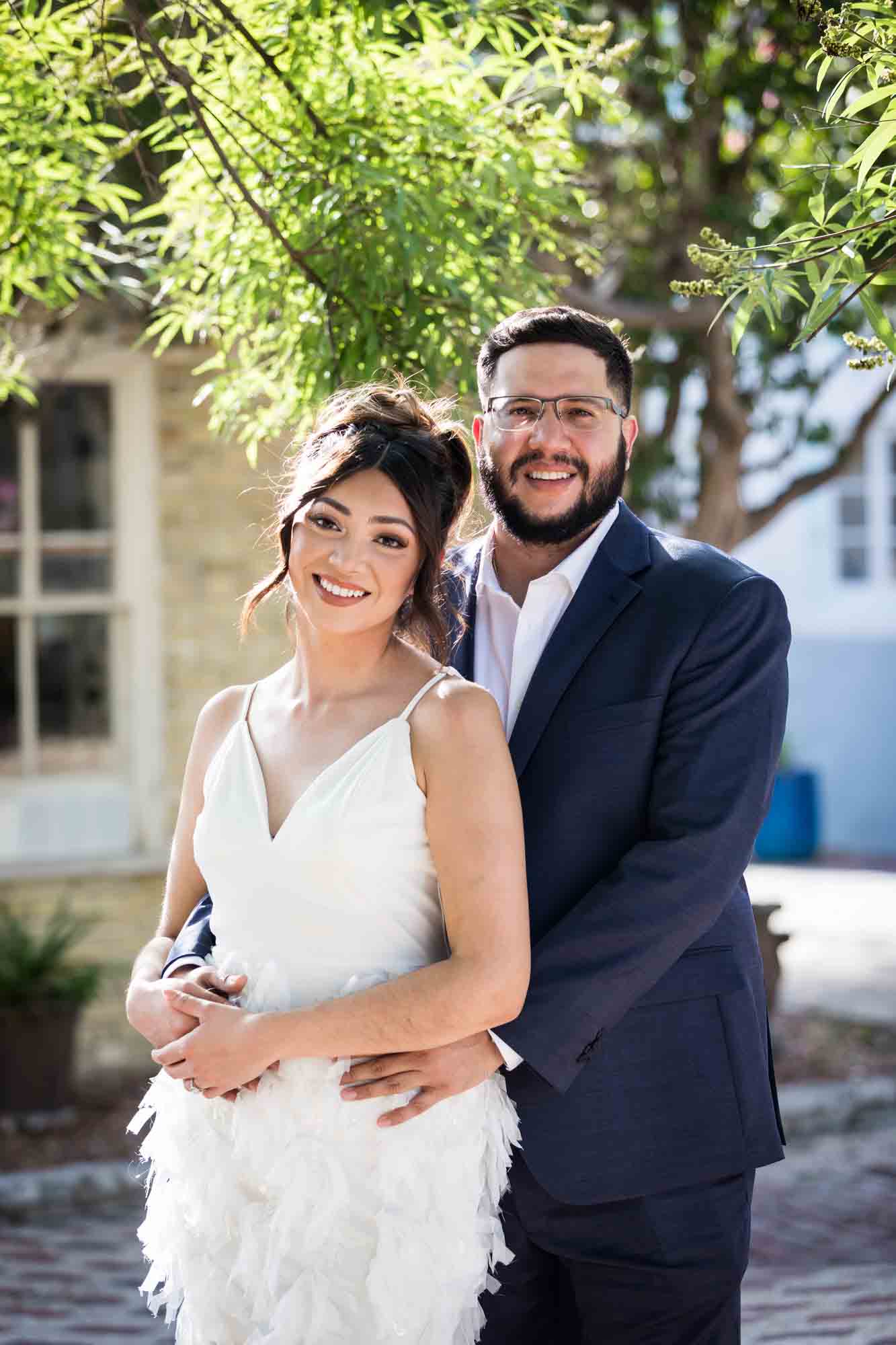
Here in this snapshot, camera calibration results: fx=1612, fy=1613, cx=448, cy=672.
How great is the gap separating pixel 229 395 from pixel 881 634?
1222 centimetres

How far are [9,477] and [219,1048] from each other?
198 inches

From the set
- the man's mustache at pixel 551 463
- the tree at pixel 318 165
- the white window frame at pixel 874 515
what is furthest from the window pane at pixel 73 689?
the white window frame at pixel 874 515

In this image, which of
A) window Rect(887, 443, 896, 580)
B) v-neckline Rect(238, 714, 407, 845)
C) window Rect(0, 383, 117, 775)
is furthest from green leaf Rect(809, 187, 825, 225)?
window Rect(887, 443, 896, 580)

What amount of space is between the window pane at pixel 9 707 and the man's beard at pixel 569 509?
461 cm

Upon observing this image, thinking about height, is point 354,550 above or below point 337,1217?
above

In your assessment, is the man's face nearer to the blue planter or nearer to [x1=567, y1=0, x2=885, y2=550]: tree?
[x1=567, y1=0, x2=885, y2=550]: tree

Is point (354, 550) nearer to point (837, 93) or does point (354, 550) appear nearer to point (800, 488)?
point (837, 93)

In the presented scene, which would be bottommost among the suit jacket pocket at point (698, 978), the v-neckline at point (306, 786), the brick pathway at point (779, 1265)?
the brick pathway at point (779, 1265)

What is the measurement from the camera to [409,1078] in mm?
2252

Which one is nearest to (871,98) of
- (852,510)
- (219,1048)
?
(219,1048)

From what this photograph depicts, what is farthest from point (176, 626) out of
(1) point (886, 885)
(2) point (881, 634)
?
(2) point (881, 634)

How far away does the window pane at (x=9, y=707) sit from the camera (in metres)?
6.91

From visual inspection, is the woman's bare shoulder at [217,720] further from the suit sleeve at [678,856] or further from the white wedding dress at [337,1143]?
the suit sleeve at [678,856]

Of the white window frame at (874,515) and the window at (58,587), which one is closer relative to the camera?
the window at (58,587)
